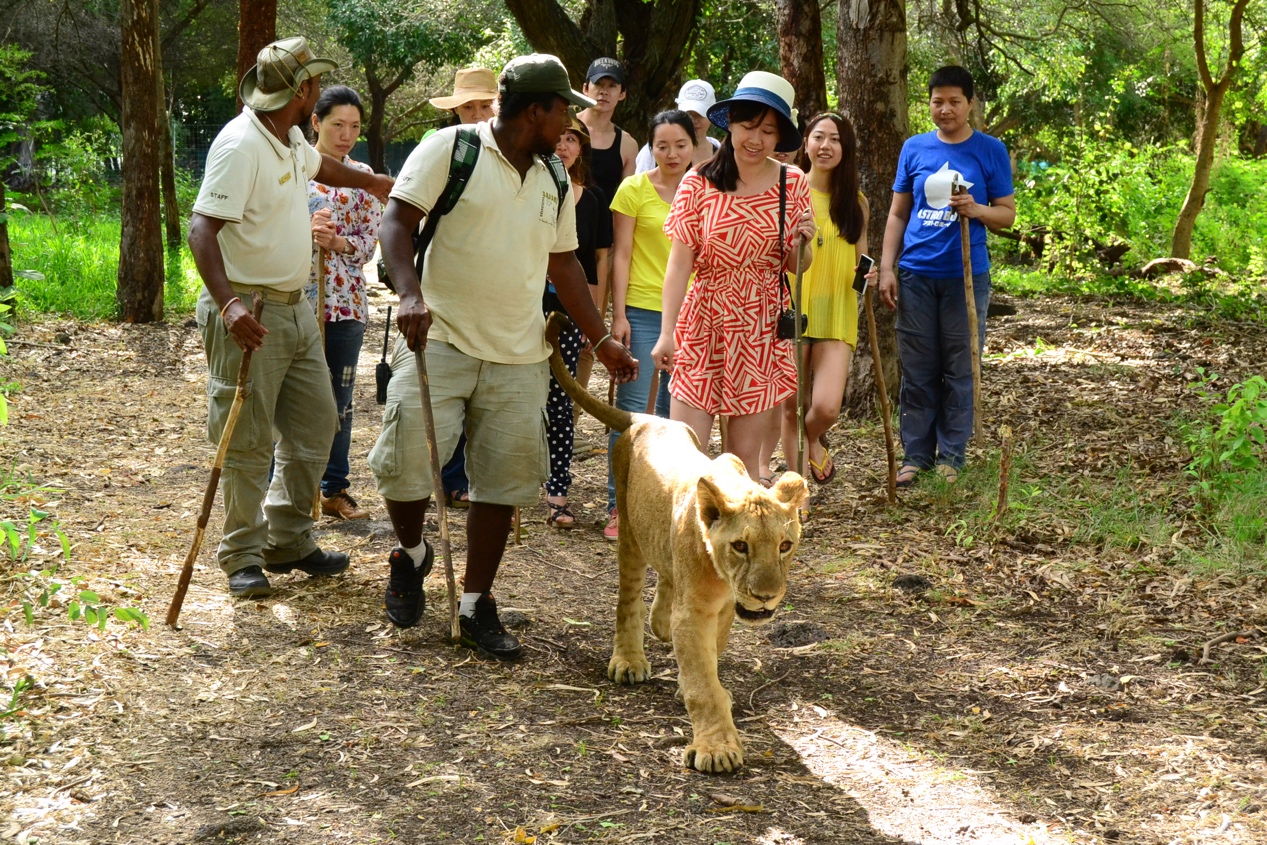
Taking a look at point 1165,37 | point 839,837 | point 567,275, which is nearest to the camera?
point 839,837

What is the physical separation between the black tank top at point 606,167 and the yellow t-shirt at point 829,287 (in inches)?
60.2

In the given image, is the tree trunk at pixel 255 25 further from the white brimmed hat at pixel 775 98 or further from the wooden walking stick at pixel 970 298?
the wooden walking stick at pixel 970 298

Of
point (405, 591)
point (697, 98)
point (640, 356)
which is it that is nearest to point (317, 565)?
point (405, 591)

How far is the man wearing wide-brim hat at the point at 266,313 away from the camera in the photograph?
5008 mm

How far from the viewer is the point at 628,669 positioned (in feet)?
15.7

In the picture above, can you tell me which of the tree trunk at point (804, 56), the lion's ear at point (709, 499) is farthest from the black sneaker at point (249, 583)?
the tree trunk at point (804, 56)

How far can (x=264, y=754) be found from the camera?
4027 mm

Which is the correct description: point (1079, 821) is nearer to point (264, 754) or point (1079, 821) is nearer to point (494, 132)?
point (264, 754)

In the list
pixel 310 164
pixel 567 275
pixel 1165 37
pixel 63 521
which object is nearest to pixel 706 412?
pixel 567 275

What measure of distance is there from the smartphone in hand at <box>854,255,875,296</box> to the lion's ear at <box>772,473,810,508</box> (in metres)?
3.14

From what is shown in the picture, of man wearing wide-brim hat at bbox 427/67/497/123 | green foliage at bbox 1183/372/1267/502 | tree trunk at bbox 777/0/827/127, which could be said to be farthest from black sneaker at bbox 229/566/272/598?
tree trunk at bbox 777/0/827/127

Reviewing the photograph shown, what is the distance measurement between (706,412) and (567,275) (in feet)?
4.24

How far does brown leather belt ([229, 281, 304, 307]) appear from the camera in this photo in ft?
17.3

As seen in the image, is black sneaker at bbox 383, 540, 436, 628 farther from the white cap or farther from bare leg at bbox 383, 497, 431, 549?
the white cap
